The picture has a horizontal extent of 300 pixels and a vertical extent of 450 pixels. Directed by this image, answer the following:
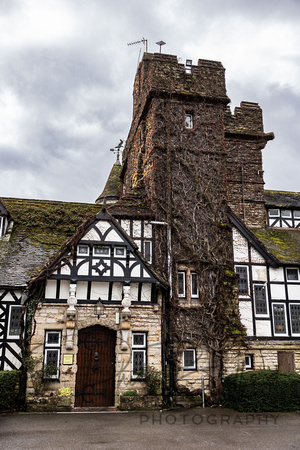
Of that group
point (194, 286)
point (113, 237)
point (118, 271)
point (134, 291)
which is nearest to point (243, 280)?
point (194, 286)

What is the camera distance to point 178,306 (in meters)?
13.9

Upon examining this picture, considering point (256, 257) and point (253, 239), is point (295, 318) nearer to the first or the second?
point (256, 257)

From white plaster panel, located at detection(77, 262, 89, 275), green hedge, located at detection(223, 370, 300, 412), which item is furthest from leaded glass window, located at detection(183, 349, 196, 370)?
white plaster panel, located at detection(77, 262, 89, 275)

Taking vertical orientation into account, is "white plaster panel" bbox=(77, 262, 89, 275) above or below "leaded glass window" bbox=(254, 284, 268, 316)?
above

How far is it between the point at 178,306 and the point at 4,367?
579 centimetres

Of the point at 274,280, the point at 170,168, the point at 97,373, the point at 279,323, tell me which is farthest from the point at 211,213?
the point at 97,373

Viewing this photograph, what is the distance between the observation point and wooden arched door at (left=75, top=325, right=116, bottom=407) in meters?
12.3

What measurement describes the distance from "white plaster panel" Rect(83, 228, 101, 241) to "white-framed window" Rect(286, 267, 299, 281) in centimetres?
754

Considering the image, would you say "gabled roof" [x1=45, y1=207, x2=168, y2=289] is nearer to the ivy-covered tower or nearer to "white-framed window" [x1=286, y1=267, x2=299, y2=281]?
the ivy-covered tower

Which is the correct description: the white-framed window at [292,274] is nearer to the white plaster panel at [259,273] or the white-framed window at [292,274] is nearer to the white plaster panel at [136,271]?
the white plaster panel at [259,273]

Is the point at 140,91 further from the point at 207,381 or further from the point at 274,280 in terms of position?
the point at 207,381

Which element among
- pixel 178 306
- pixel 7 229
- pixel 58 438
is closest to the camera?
pixel 58 438

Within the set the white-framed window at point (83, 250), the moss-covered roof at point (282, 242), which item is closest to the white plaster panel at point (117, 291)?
the white-framed window at point (83, 250)

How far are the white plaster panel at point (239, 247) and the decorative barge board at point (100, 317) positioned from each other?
3582 mm
